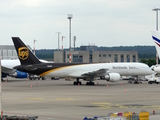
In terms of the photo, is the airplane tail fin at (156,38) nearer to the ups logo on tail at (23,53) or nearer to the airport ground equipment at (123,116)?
the airport ground equipment at (123,116)

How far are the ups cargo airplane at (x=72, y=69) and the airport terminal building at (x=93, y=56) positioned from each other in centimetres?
7348

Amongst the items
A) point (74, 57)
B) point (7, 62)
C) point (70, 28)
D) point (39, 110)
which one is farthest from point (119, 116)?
point (74, 57)

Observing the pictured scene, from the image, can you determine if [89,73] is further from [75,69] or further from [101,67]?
[101,67]

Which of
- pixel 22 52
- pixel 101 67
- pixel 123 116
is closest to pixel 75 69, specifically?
pixel 101 67

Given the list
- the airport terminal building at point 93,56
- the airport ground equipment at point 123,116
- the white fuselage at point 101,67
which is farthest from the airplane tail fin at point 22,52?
the airport terminal building at point 93,56

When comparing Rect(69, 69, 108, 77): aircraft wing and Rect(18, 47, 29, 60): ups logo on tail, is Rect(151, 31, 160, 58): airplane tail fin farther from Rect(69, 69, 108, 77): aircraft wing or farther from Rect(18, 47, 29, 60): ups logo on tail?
Rect(18, 47, 29, 60): ups logo on tail

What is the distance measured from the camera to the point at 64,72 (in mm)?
63312

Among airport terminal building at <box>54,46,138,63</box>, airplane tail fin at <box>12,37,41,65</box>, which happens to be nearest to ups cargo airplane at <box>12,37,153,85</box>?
airplane tail fin at <box>12,37,41,65</box>

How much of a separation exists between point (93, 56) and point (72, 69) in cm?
8111

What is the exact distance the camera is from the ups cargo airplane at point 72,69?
60.7 meters

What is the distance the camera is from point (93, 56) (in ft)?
474

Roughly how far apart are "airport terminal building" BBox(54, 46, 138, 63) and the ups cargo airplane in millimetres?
73477

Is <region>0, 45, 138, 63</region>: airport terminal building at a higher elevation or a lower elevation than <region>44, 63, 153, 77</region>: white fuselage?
higher

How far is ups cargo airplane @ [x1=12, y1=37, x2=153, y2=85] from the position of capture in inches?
2388
